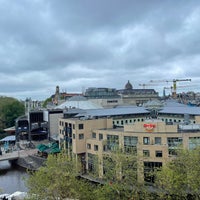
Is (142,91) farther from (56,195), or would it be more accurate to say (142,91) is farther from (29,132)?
(56,195)

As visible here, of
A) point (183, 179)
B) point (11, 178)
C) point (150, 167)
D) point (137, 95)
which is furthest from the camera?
point (137, 95)

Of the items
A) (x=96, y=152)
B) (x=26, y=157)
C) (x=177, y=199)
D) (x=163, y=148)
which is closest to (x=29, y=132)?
(x=26, y=157)

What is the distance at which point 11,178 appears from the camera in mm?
63625

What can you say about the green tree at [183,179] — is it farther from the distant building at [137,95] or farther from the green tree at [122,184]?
the distant building at [137,95]

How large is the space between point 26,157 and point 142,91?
398ft

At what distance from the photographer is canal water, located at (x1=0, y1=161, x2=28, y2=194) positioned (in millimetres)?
55713

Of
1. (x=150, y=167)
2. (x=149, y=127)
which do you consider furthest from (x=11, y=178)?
(x=149, y=127)

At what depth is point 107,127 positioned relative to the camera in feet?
211

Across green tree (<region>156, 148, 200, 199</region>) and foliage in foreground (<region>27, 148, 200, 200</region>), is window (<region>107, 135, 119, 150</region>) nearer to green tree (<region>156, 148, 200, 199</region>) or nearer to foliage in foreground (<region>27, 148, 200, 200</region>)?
foliage in foreground (<region>27, 148, 200, 200</region>)

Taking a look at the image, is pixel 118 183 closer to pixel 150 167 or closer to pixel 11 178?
pixel 150 167

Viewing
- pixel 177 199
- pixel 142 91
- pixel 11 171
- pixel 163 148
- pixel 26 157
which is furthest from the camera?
pixel 142 91

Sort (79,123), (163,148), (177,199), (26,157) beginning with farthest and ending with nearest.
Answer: (26,157)
(79,123)
(163,148)
(177,199)

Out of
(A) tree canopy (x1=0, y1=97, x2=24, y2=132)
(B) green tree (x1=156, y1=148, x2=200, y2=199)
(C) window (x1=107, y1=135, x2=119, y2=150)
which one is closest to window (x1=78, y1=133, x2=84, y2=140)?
(C) window (x1=107, y1=135, x2=119, y2=150)

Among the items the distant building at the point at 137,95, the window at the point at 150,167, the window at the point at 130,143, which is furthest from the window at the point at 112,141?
the distant building at the point at 137,95
